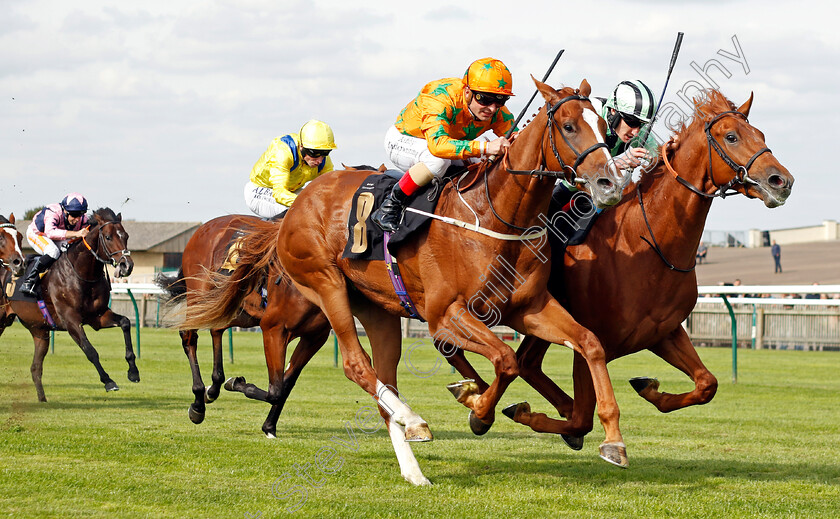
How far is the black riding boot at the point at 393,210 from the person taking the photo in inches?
228

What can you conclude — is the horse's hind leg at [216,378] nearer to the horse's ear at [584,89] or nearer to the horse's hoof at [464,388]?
the horse's hoof at [464,388]

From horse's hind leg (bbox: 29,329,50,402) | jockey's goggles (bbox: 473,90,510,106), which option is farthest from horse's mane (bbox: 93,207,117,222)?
Result: jockey's goggles (bbox: 473,90,510,106)

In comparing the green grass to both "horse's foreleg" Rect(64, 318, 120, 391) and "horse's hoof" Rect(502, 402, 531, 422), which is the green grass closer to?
"horse's foreleg" Rect(64, 318, 120, 391)

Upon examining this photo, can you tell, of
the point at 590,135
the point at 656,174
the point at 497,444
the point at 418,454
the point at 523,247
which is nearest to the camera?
the point at 590,135

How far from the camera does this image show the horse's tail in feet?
25.5

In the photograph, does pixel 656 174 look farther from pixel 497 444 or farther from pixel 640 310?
pixel 497 444

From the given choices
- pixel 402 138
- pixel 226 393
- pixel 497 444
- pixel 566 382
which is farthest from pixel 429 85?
pixel 566 382

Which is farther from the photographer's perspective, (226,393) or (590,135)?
(226,393)

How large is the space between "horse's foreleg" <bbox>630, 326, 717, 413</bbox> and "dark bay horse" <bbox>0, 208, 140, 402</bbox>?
23.4 ft

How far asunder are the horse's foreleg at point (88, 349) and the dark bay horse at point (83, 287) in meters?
0.01

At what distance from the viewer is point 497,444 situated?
7652 mm

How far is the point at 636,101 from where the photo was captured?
5844 mm

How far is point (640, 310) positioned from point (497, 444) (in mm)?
2458

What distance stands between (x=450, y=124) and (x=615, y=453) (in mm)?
2122
